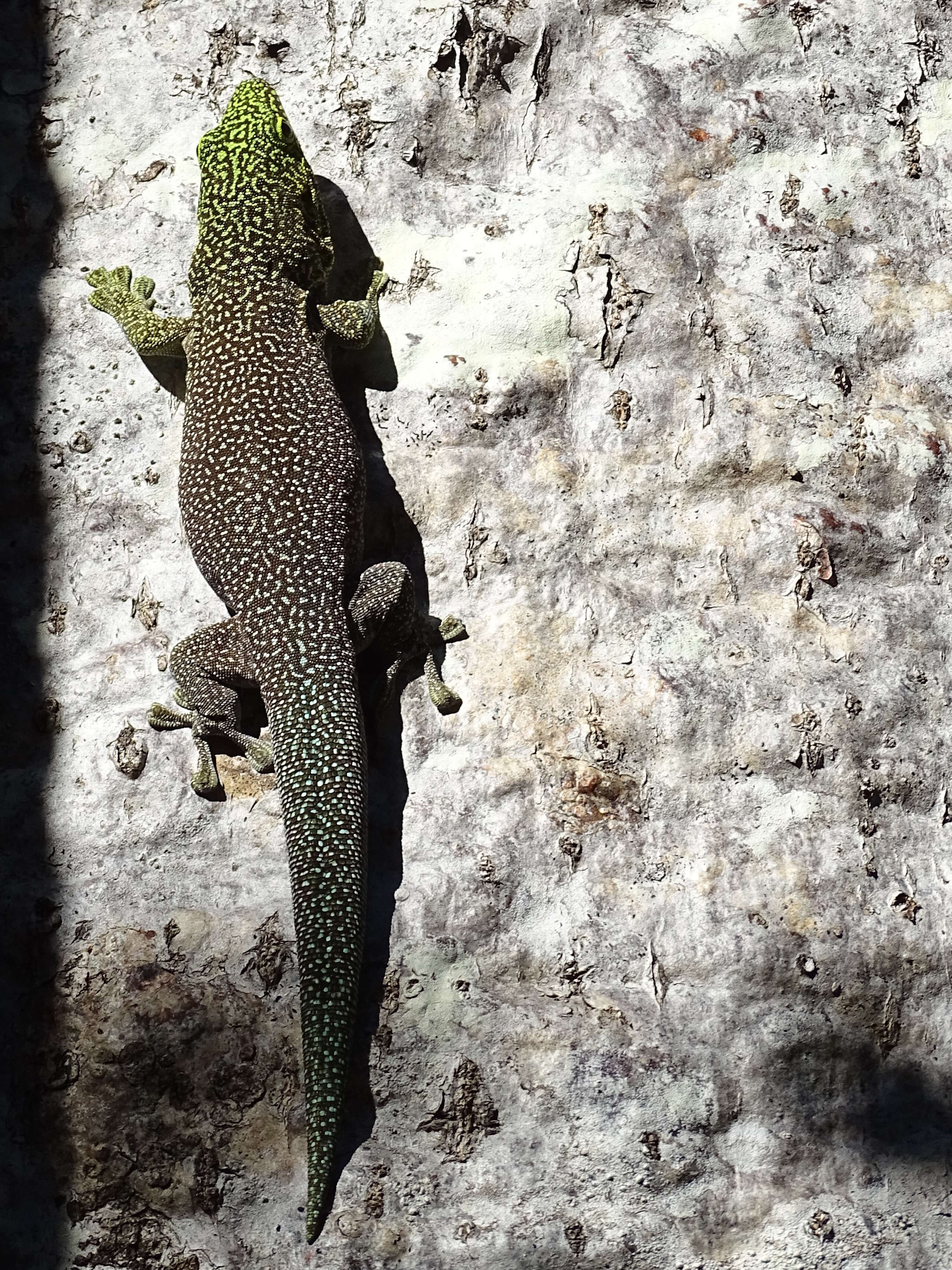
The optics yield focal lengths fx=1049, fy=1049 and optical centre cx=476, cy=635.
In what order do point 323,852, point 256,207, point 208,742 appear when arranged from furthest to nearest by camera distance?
point 256,207 < point 208,742 < point 323,852

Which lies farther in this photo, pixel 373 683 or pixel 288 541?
pixel 373 683

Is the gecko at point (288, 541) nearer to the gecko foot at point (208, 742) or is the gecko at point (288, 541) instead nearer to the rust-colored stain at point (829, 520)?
the gecko foot at point (208, 742)

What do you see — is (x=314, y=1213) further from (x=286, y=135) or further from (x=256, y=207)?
(x=286, y=135)

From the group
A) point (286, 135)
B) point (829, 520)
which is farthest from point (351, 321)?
point (829, 520)

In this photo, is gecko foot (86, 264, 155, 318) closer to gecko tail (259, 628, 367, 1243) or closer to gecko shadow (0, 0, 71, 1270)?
gecko shadow (0, 0, 71, 1270)

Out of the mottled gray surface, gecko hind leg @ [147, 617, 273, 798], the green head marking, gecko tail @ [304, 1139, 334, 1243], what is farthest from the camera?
the green head marking

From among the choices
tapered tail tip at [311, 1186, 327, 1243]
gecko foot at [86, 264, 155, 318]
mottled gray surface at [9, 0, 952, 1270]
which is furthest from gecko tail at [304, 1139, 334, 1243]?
gecko foot at [86, 264, 155, 318]

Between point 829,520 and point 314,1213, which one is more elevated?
point 829,520
